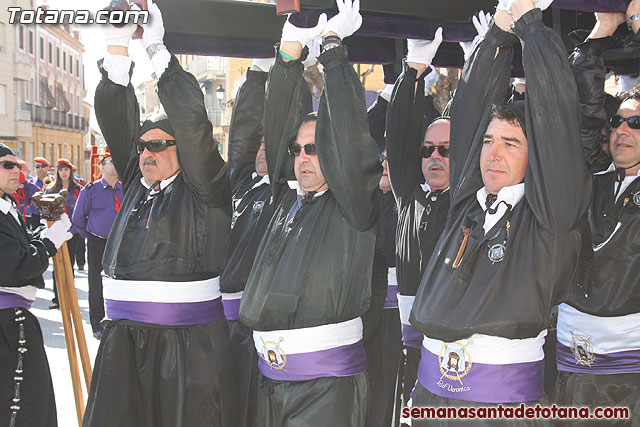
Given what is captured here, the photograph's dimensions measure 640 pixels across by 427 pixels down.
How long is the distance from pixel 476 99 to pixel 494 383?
1215mm

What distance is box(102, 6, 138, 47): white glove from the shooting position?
3.77m

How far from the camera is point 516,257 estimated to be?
2.71 m

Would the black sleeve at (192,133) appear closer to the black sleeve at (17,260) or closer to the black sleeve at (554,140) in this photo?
the black sleeve at (17,260)

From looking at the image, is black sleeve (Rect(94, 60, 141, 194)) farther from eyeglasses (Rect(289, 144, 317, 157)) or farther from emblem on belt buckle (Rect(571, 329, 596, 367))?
emblem on belt buckle (Rect(571, 329, 596, 367))

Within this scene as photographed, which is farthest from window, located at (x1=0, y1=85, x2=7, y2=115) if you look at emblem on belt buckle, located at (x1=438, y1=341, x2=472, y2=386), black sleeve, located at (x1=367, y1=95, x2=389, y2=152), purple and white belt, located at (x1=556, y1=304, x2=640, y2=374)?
emblem on belt buckle, located at (x1=438, y1=341, x2=472, y2=386)

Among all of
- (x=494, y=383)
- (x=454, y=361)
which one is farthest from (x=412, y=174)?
(x=494, y=383)

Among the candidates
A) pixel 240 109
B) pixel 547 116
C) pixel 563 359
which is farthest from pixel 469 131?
pixel 240 109

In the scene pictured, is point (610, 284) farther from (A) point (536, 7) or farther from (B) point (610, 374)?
(A) point (536, 7)

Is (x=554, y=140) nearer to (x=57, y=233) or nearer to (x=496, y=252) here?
(x=496, y=252)

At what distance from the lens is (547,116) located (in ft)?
8.80

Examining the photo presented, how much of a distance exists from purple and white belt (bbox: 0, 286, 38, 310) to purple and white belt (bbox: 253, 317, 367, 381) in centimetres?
185

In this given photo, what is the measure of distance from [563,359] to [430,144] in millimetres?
1352

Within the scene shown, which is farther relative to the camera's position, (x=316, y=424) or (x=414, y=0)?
(x=414, y=0)

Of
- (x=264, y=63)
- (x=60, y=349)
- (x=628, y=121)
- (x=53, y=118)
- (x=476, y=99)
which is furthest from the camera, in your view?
(x=53, y=118)
